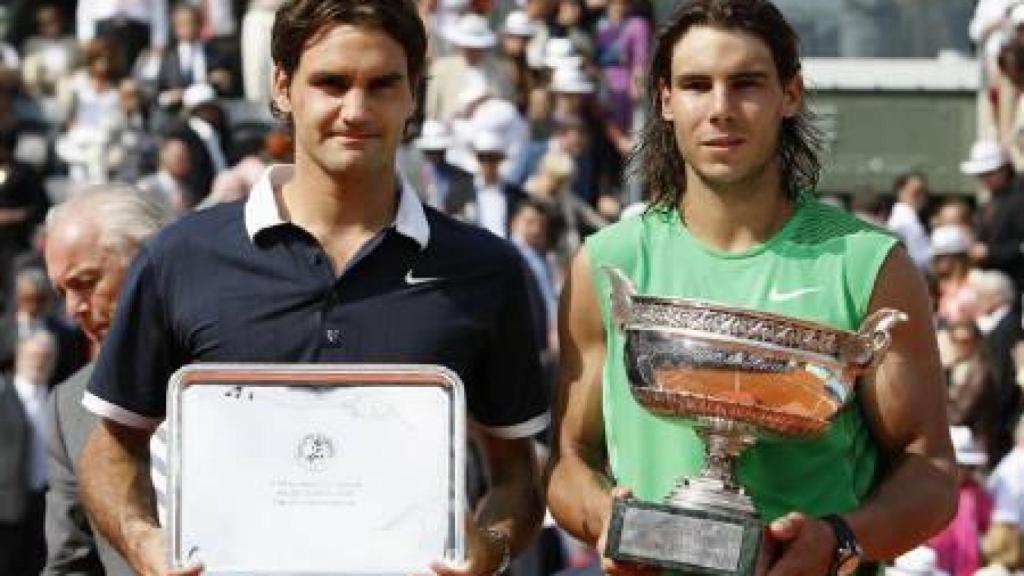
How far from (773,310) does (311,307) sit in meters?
0.83

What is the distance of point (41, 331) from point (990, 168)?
617 centimetres

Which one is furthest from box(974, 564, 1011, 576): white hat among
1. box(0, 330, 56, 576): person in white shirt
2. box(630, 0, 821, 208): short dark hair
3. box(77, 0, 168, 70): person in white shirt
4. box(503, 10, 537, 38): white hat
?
box(77, 0, 168, 70): person in white shirt

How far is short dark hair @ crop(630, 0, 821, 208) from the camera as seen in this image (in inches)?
243

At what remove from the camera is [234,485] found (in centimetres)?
587

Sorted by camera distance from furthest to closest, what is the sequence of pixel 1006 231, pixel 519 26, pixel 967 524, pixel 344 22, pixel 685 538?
pixel 519 26 < pixel 1006 231 < pixel 967 524 < pixel 344 22 < pixel 685 538

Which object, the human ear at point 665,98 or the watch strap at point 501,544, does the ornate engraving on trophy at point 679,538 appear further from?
the human ear at point 665,98

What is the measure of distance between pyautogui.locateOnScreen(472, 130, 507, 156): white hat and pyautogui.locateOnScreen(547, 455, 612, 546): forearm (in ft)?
44.0

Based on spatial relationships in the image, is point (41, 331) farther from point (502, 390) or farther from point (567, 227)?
point (502, 390)

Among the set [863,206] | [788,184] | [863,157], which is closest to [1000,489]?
[863,206]

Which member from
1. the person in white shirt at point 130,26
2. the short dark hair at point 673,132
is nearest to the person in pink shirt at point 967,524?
the short dark hair at point 673,132

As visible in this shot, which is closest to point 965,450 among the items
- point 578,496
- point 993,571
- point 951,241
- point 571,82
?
point 993,571

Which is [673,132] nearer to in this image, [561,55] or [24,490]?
[24,490]

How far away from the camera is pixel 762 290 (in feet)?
20.0

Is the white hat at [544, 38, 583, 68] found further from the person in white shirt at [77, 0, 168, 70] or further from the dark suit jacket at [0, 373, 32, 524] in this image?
the dark suit jacket at [0, 373, 32, 524]
